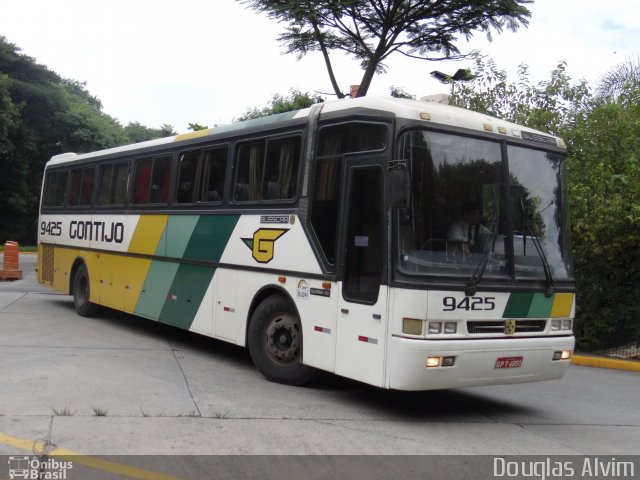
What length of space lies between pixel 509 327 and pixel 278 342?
8.98 feet

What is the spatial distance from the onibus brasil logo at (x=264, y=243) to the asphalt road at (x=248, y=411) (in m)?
1.52

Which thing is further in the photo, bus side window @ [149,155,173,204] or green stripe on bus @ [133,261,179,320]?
bus side window @ [149,155,173,204]

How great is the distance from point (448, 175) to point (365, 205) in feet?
2.90

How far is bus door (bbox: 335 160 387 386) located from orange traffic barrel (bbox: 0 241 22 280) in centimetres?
1617

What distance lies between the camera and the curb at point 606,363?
38.9ft

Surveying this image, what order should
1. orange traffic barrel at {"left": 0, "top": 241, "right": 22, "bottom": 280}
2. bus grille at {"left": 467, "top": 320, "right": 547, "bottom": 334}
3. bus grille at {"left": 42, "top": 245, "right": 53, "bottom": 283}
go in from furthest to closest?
orange traffic barrel at {"left": 0, "top": 241, "right": 22, "bottom": 280} < bus grille at {"left": 42, "top": 245, "right": 53, "bottom": 283} < bus grille at {"left": 467, "top": 320, "right": 547, "bottom": 334}

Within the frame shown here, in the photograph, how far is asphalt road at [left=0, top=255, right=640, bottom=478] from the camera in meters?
5.77

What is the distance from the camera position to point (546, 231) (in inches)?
295

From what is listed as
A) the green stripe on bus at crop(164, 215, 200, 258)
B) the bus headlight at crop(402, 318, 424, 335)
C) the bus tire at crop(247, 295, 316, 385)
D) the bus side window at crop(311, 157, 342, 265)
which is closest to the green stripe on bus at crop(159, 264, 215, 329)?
the green stripe on bus at crop(164, 215, 200, 258)

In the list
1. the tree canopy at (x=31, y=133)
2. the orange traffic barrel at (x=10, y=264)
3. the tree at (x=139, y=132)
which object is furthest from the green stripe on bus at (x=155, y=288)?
the tree at (x=139, y=132)

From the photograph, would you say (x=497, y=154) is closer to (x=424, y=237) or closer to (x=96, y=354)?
(x=424, y=237)

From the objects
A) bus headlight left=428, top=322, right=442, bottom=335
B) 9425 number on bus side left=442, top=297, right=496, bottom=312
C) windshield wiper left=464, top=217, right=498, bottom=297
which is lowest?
bus headlight left=428, top=322, right=442, bottom=335

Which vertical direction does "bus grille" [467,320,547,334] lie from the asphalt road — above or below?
above
